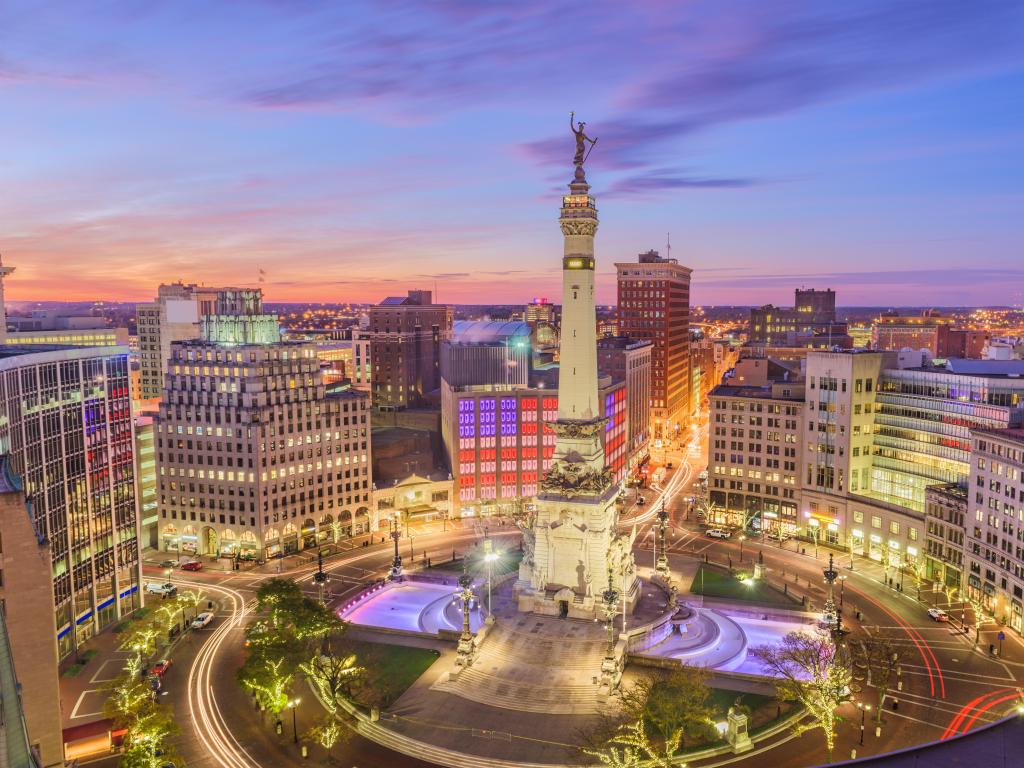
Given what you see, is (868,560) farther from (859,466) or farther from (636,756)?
(636,756)

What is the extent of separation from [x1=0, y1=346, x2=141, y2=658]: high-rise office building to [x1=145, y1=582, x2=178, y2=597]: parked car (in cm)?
507

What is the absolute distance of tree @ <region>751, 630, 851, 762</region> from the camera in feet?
218

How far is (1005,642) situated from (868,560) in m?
31.3

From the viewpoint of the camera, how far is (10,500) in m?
52.0

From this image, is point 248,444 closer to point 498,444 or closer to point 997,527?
point 498,444

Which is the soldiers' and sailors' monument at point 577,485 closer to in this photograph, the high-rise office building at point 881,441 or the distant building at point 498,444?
the high-rise office building at point 881,441

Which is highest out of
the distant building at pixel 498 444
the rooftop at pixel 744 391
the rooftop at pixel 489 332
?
the rooftop at pixel 489 332

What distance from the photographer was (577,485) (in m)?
95.7

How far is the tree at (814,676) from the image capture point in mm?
66375

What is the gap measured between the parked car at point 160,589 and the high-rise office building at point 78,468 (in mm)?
5071

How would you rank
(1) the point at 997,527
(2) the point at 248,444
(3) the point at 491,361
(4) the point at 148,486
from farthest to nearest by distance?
(3) the point at 491,361 < (4) the point at 148,486 < (2) the point at 248,444 < (1) the point at 997,527

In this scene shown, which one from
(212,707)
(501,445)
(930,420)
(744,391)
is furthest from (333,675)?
(744,391)

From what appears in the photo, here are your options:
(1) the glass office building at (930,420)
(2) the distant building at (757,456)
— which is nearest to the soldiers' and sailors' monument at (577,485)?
(2) the distant building at (757,456)

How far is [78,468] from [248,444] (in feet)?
106
